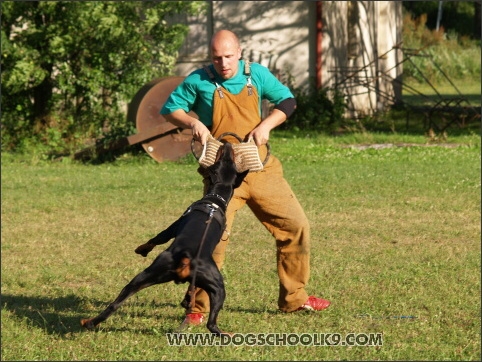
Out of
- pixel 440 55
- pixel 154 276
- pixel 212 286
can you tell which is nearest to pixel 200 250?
pixel 212 286

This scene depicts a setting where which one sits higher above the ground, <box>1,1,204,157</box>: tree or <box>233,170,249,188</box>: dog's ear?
<box>1,1,204,157</box>: tree

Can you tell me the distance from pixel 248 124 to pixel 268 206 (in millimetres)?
632

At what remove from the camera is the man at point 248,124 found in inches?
270

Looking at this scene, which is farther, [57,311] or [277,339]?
[57,311]

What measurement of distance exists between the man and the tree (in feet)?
36.3

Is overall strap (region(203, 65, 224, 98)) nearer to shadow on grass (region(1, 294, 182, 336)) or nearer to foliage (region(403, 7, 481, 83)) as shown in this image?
shadow on grass (region(1, 294, 182, 336))

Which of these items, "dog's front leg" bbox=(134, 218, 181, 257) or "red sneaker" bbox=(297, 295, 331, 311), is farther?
"red sneaker" bbox=(297, 295, 331, 311)

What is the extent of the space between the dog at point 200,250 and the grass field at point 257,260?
34 cm

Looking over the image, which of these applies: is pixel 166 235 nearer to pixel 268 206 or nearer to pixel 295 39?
pixel 268 206

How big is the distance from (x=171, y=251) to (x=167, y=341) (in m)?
0.75

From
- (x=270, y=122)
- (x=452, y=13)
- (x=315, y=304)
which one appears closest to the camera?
(x=270, y=122)

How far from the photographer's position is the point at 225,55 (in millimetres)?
6781

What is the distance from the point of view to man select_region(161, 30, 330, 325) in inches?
Answer: 270

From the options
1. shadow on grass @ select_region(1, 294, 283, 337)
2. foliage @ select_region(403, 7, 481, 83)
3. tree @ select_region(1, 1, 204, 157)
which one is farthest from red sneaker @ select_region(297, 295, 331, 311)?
foliage @ select_region(403, 7, 481, 83)
